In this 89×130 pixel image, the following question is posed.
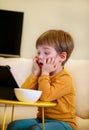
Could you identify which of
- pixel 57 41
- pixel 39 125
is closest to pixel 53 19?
pixel 57 41

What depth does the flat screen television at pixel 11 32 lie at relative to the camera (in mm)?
2854

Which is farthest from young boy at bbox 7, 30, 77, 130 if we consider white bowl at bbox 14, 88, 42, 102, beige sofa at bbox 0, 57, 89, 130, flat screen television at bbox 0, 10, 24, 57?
flat screen television at bbox 0, 10, 24, 57

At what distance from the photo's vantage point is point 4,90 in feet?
3.71

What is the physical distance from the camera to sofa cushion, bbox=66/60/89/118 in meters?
1.97

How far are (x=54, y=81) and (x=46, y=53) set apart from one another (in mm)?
147

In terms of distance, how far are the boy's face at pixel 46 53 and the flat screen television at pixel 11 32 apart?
1.55 m

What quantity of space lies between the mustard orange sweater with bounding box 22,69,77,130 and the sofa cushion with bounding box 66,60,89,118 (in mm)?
640

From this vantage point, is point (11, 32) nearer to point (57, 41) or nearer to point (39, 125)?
point (57, 41)

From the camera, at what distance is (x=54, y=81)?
1.30 m

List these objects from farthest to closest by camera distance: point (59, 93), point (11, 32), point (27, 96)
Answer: point (11, 32), point (59, 93), point (27, 96)

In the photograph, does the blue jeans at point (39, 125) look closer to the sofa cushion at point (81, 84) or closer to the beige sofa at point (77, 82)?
the beige sofa at point (77, 82)

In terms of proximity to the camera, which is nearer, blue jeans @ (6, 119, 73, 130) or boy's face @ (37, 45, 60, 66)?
blue jeans @ (6, 119, 73, 130)

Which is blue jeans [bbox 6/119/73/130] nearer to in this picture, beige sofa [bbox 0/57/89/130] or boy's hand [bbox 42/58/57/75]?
boy's hand [bbox 42/58/57/75]

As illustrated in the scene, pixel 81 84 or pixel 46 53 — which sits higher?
pixel 46 53
